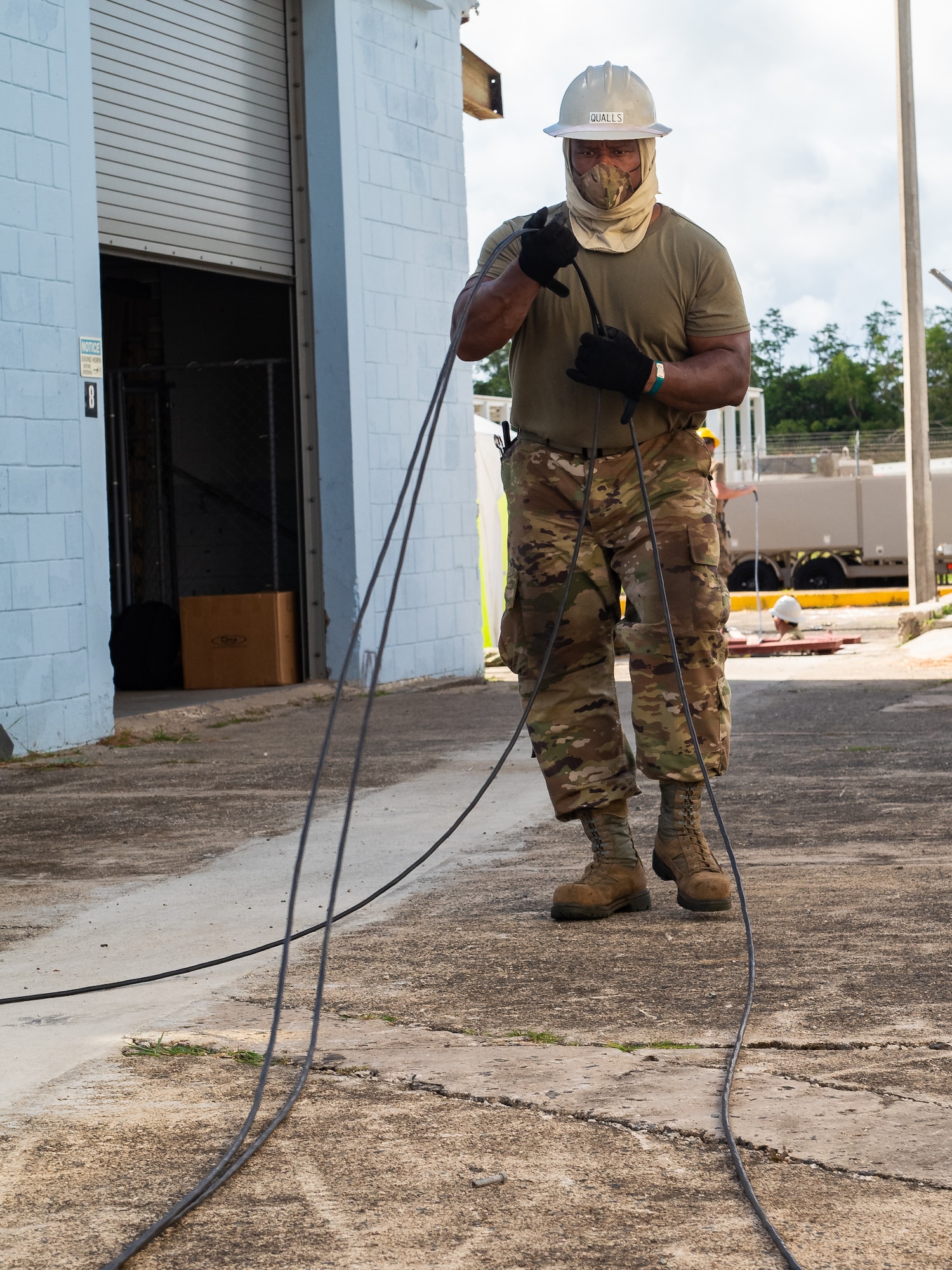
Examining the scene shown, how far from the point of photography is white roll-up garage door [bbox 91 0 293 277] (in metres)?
9.07

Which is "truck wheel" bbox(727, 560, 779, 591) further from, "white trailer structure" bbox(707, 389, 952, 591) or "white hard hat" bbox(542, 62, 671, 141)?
"white hard hat" bbox(542, 62, 671, 141)

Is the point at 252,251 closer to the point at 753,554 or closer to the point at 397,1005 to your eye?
the point at 397,1005

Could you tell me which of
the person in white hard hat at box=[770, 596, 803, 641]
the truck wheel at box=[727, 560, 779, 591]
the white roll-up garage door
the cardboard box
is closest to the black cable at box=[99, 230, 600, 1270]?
the white roll-up garage door

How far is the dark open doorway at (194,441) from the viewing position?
510 inches

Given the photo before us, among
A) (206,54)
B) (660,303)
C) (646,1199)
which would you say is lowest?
(646,1199)

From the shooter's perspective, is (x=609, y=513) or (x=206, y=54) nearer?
(x=609, y=513)

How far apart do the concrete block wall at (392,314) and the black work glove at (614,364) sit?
7036mm

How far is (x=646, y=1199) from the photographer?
205cm

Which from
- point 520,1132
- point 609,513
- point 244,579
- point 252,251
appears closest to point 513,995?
point 520,1132

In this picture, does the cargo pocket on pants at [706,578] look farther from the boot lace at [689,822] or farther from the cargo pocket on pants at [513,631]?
the cargo pocket on pants at [513,631]

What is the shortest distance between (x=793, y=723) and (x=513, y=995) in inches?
206

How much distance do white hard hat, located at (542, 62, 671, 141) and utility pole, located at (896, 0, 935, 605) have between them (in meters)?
14.1

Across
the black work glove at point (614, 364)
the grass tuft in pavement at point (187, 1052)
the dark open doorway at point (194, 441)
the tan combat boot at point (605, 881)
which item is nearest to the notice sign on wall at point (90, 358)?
the dark open doorway at point (194, 441)

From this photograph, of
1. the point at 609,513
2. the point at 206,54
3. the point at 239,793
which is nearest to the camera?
the point at 609,513
